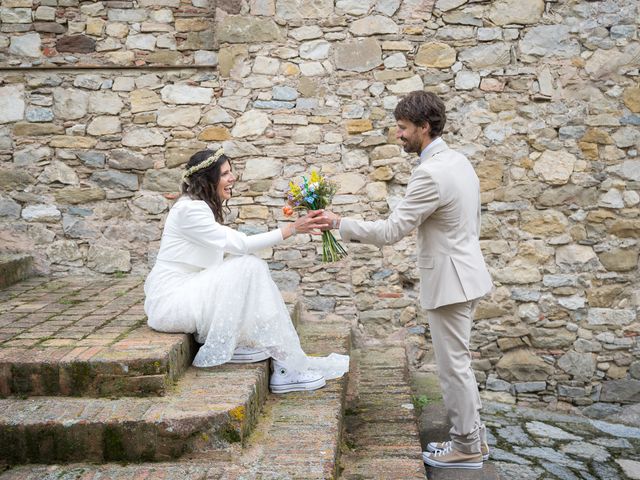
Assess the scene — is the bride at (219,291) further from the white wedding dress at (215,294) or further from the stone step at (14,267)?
the stone step at (14,267)

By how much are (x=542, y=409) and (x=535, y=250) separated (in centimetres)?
134

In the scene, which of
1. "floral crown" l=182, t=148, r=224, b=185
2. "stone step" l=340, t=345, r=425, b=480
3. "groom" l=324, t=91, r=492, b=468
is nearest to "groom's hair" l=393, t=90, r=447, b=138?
"groom" l=324, t=91, r=492, b=468

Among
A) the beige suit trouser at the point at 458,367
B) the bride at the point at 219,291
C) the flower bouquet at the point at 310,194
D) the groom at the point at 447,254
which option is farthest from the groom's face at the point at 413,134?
the beige suit trouser at the point at 458,367

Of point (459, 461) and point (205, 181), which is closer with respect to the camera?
point (459, 461)

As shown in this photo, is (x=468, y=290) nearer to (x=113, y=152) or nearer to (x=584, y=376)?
(x=584, y=376)

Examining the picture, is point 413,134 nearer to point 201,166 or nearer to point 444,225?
point 444,225

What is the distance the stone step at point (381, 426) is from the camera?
3197mm

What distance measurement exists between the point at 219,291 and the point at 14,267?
270 centimetres

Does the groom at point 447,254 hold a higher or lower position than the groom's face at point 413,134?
lower

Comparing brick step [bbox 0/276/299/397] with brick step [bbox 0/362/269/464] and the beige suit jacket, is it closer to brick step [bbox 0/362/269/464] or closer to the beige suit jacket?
brick step [bbox 0/362/269/464]

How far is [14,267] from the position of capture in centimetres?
540

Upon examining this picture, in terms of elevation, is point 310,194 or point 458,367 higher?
point 310,194

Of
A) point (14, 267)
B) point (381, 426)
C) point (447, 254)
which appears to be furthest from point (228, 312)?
point (14, 267)

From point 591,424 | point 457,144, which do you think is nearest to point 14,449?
point 457,144
